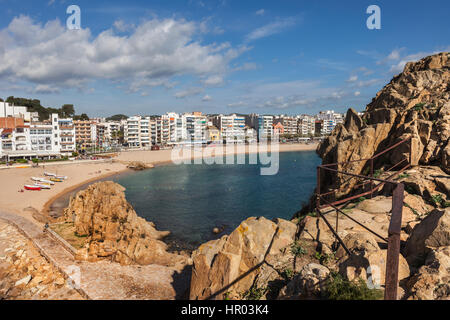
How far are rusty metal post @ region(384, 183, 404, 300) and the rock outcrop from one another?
37.4 feet

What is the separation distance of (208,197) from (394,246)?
38454 mm

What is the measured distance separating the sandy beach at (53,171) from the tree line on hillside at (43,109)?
43438mm

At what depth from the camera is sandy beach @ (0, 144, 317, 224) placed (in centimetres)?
3378

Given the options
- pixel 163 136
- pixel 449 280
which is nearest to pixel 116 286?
pixel 449 280

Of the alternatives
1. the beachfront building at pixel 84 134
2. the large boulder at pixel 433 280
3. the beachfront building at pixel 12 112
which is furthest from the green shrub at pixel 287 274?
the beachfront building at pixel 84 134

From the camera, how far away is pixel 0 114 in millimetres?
77875

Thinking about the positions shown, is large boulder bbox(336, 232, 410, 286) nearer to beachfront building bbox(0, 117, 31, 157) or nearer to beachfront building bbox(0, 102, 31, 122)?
beachfront building bbox(0, 117, 31, 157)

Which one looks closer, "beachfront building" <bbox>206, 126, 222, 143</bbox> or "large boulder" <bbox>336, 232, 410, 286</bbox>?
"large boulder" <bbox>336, 232, 410, 286</bbox>

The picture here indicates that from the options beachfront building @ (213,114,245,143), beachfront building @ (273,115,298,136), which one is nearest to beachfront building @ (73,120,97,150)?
beachfront building @ (213,114,245,143)

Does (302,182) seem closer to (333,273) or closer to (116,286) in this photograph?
(116,286)

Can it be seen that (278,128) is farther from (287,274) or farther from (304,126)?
(287,274)

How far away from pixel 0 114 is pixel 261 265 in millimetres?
96697

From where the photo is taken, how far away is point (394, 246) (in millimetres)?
3016
